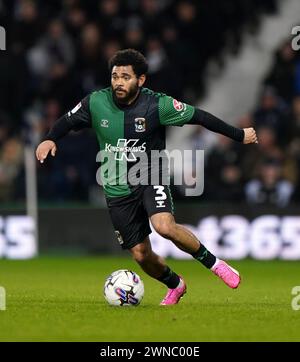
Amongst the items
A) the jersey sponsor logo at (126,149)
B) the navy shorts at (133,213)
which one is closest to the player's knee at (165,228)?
the navy shorts at (133,213)

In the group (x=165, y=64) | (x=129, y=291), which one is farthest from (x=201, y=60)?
(x=129, y=291)

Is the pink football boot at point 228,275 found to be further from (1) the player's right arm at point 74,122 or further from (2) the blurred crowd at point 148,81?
(2) the blurred crowd at point 148,81

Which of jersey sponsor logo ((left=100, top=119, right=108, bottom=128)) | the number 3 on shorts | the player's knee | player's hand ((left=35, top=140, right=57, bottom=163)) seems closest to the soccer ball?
the player's knee

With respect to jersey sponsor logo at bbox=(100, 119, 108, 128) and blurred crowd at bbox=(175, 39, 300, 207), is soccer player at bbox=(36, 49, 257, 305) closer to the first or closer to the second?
jersey sponsor logo at bbox=(100, 119, 108, 128)

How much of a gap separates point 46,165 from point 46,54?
190 cm

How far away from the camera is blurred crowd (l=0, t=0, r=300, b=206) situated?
16859 mm

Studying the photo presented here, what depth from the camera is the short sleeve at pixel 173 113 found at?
9.82 metres

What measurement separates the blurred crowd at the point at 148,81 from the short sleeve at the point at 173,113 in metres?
6.65

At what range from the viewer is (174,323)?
8.48 metres

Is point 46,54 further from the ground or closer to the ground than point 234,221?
further from the ground

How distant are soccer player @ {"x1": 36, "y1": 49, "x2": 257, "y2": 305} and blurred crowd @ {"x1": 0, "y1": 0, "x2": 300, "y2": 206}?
6662mm
